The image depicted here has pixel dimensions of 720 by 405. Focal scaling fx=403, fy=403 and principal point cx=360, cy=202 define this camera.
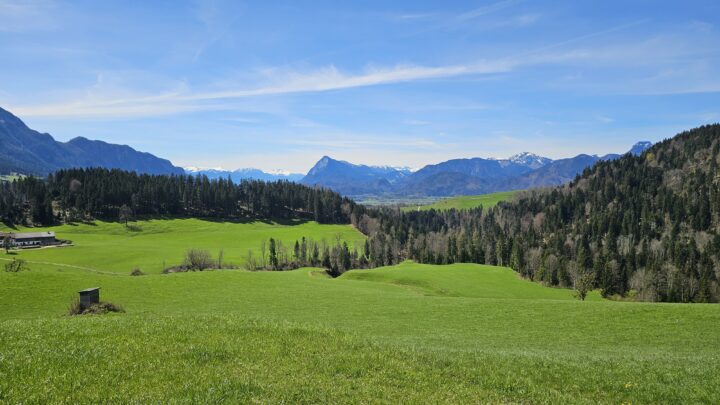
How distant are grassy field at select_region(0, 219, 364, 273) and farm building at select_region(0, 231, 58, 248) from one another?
7965 millimetres

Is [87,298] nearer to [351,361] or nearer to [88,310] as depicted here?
[88,310]

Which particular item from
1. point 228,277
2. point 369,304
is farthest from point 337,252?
point 369,304

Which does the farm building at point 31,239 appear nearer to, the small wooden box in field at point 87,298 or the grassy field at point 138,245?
the grassy field at point 138,245

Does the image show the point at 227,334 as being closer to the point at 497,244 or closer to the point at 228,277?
the point at 228,277

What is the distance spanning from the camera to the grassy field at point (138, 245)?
414 ft

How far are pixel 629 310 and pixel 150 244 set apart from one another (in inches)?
6506

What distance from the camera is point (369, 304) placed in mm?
54156

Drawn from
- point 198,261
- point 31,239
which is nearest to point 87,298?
point 198,261

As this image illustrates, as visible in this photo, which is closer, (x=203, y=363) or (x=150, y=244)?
(x=203, y=363)

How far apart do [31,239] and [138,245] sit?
35181 mm

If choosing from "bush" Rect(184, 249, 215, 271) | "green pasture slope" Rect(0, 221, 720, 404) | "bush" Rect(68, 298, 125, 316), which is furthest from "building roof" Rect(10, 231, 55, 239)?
"bush" Rect(68, 298, 125, 316)

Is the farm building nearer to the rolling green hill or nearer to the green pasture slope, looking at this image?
the rolling green hill

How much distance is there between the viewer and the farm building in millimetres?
142375

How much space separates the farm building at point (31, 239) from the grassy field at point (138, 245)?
797cm
